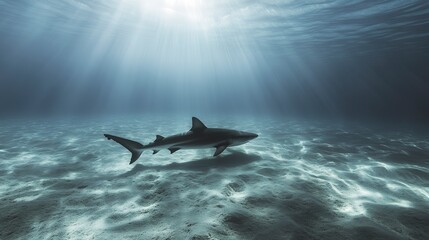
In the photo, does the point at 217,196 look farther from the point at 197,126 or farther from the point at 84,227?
the point at 197,126

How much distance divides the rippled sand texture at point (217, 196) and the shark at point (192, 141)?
565 mm

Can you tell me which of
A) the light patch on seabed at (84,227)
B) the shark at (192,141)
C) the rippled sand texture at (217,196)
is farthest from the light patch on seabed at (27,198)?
the shark at (192,141)

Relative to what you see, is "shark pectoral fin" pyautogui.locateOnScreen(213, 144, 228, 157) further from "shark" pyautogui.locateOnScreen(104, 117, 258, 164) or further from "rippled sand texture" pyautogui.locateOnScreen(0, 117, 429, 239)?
"rippled sand texture" pyautogui.locateOnScreen(0, 117, 429, 239)

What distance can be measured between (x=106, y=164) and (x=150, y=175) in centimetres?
219

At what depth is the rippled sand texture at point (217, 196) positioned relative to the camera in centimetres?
339

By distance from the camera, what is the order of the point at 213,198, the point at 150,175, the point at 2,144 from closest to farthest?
the point at 213,198 → the point at 150,175 → the point at 2,144

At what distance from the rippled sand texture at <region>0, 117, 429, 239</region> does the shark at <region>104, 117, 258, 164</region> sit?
1.85 feet

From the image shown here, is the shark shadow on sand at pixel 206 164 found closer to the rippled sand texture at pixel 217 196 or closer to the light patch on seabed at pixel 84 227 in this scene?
the rippled sand texture at pixel 217 196

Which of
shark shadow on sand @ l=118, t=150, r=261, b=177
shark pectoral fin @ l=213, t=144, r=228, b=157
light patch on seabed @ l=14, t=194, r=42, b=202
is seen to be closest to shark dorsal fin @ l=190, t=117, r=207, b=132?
shark pectoral fin @ l=213, t=144, r=228, b=157

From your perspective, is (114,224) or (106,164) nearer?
(114,224)

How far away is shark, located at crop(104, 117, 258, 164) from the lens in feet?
21.6

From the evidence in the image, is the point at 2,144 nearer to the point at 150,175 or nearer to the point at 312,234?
the point at 150,175

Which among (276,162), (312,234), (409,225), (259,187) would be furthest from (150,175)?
(409,225)

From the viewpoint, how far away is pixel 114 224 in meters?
3.60
